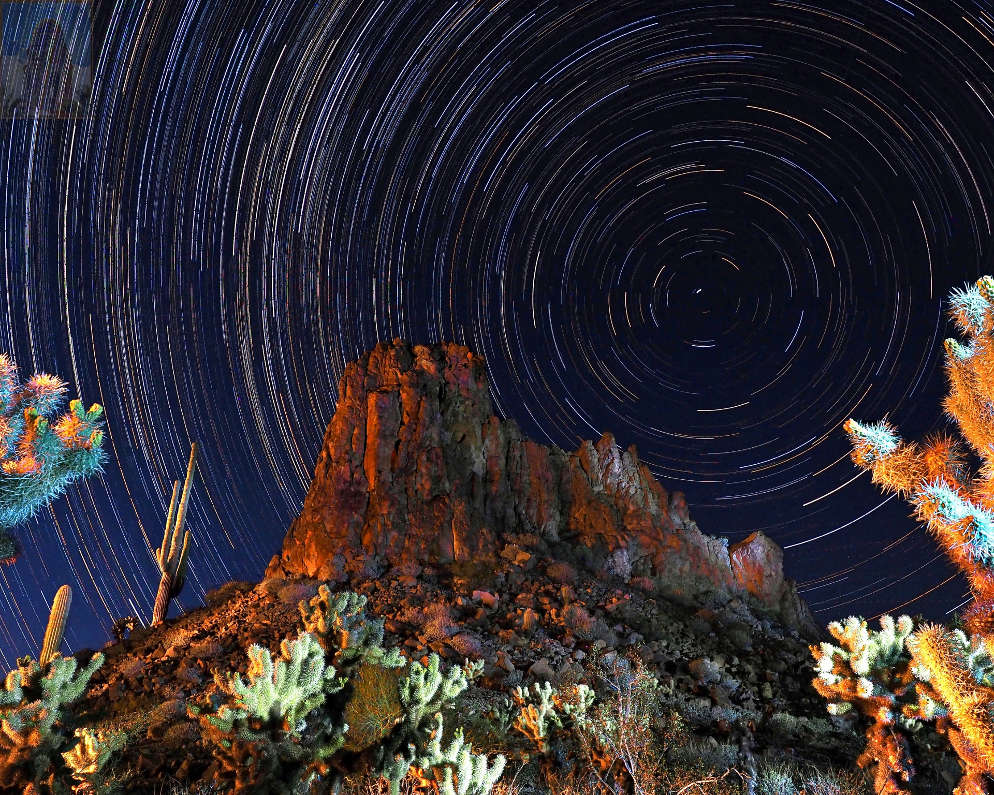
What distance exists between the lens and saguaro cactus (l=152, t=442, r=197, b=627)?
643 inches

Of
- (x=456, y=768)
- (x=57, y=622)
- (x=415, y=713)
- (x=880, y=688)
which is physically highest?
(x=57, y=622)

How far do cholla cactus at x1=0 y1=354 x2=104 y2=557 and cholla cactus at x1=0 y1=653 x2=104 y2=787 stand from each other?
242cm

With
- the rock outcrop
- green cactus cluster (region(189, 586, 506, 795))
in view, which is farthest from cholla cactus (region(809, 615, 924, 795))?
the rock outcrop

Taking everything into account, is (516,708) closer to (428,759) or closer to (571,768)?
(571,768)

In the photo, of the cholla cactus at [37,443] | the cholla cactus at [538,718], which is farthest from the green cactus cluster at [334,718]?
the cholla cactus at [37,443]

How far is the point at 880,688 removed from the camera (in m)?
9.68

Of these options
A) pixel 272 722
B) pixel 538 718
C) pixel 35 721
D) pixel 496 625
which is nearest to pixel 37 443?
pixel 35 721

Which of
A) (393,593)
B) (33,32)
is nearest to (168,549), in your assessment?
(393,593)

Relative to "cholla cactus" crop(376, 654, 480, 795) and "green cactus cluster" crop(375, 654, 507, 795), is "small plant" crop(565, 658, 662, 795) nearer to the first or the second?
"green cactus cluster" crop(375, 654, 507, 795)

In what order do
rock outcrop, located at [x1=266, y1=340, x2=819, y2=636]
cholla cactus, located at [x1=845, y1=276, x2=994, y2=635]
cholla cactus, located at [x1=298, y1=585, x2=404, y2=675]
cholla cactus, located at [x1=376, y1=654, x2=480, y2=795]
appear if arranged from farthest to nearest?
rock outcrop, located at [x1=266, y1=340, x2=819, y2=636] → cholla cactus, located at [x1=298, y1=585, x2=404, y2=675] → cholla cactus, located at [x1=376, y1=654, x2=480, y2=795] → cholla cactus, located at [x1=845, y1=276, x2=994, y2=635]

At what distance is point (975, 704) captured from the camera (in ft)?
18.8

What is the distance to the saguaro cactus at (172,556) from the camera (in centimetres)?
1633

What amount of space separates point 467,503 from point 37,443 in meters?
13.3

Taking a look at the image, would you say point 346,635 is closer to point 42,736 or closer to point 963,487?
point 42,736
